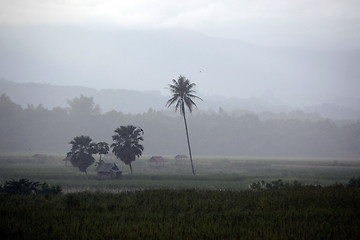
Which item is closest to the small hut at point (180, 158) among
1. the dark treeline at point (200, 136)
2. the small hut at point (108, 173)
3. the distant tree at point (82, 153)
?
the distant tree at point (82, 153)

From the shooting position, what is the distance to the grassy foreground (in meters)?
18.1

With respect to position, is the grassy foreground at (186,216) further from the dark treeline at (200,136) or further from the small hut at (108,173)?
the dark treeline at (200,136)

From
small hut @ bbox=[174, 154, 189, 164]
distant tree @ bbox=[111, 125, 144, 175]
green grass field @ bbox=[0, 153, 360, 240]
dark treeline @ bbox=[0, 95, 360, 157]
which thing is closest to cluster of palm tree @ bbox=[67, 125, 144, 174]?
distant tree @ bbox=[111, 125, 144, 175]

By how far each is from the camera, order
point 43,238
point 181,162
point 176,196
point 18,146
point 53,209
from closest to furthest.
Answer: point 43,238 < point 53,209 < point 176,196 < point 181,162 < point 18,146

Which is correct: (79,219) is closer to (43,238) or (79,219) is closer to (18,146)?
(43,238)

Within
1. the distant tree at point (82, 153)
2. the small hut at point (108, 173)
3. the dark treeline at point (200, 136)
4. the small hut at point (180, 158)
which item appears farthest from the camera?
the dark treeline at point (200, 136)

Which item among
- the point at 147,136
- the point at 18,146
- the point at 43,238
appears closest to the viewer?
the point at 43,238

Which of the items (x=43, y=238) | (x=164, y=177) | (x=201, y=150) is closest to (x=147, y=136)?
(x=201, y=150)

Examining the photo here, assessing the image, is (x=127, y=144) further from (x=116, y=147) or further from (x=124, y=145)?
(x=116, y=147)

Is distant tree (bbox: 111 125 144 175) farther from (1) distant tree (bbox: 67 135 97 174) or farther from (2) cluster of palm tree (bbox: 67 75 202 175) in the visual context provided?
(1) distant tree (bbox: 67 135 97 174)

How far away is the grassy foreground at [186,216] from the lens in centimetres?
1812

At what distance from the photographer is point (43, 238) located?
17.5 meters

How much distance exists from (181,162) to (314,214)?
83299mm

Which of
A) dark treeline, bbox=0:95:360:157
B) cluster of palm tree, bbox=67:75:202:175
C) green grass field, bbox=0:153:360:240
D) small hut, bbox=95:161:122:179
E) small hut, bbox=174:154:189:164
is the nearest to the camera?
green grass field, bbox=0:153:360:240
